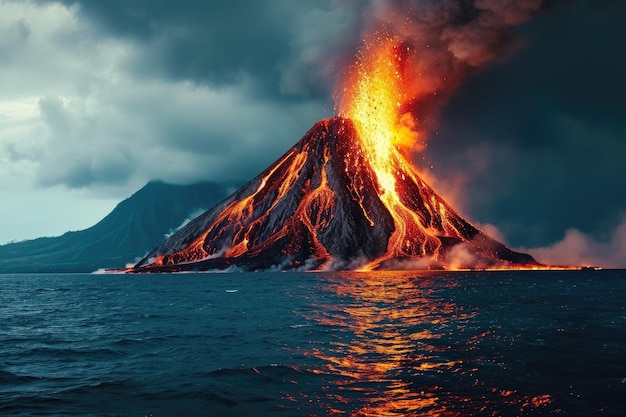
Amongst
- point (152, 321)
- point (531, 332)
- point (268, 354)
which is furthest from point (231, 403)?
point (152, 321)

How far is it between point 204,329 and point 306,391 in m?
21.7

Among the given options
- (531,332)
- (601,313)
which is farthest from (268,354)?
(601,313)

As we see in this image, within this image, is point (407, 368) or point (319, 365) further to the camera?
point (319, 365)

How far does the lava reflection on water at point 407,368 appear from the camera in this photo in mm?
19156

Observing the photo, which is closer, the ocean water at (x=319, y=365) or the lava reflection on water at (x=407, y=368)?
the lava reflection on water at (x=407, y=368)

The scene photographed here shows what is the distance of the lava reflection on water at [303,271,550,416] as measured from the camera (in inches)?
754

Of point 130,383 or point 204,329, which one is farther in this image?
point 204,329

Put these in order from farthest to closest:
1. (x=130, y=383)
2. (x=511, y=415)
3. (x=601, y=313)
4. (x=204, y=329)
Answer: (x=601, y=313), (x=204, y=329), (x=130, y=383), (x=511, y=415)

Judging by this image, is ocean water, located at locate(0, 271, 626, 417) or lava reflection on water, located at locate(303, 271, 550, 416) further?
ocean water, located at locate(0, 271, 626, 417)

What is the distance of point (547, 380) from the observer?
2297 centimetres

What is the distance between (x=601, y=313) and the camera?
51156 mm

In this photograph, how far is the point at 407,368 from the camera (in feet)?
84.0

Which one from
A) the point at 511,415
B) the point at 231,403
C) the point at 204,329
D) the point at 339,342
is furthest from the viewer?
the point at 204,329

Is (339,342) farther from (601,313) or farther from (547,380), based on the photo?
(601,313)
